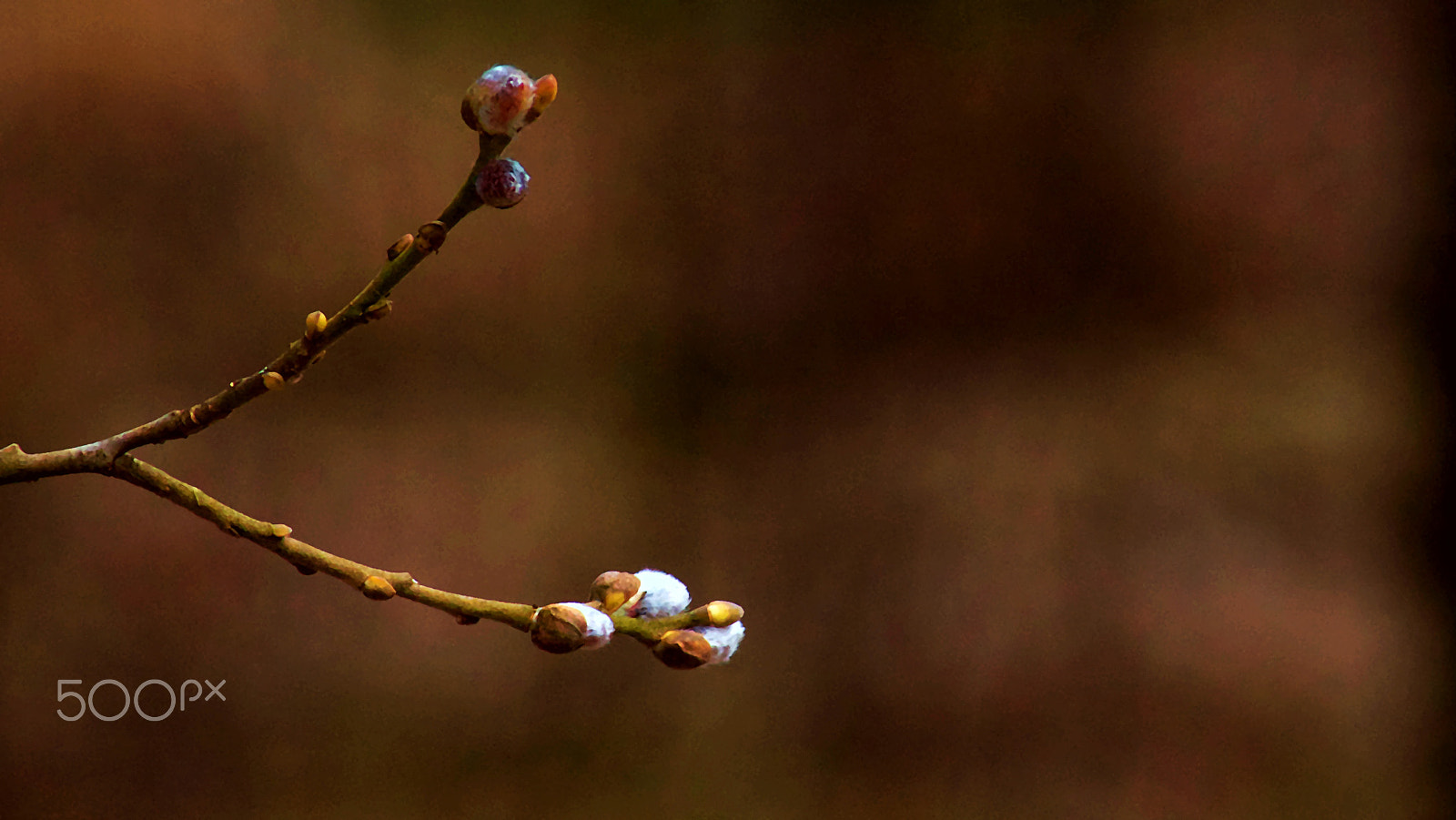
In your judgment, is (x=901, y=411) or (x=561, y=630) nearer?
(x=561, y=630)

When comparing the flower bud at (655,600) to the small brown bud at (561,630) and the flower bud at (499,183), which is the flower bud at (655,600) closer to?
the small brown bud at (561,630)

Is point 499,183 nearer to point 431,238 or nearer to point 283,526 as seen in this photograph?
point 431,238

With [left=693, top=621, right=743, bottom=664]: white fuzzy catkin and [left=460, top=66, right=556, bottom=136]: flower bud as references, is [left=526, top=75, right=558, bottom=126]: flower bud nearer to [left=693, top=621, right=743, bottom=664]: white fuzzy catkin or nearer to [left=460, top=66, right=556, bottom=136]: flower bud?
[left=460, top=66, right=556, bottom=136]: flower bud

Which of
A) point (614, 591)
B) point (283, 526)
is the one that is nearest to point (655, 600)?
point (614, 591)

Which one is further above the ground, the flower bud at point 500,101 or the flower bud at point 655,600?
the flower bud at point 500,101

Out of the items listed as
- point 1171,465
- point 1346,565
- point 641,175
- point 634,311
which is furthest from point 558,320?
point 1346,565

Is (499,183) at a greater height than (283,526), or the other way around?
(499,183)

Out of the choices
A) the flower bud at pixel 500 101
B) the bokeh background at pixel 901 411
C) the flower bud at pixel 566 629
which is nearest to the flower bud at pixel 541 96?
the flower bud at pixel 500 101
